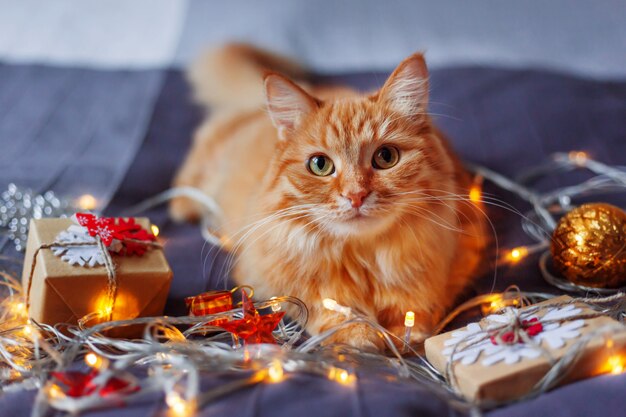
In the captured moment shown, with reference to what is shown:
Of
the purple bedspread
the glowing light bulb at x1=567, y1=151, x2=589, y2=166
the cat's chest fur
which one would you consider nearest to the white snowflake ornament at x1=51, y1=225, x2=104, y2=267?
the purple bedspread

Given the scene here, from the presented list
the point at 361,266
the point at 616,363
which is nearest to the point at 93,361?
the point at 361,266

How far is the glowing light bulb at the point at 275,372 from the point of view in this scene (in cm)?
112

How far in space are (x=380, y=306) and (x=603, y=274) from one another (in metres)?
0.51

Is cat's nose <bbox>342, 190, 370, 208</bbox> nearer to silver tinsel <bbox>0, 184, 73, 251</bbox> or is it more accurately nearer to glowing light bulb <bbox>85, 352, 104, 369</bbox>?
glowing light bulb <bbox>85, 352, 104, 369</bbox>

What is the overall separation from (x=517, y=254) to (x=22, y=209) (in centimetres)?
133

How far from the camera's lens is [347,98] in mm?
1473

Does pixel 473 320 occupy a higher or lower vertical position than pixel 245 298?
lower

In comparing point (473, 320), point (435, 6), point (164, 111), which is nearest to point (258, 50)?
point (164, 111)

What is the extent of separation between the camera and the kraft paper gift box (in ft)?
4.24

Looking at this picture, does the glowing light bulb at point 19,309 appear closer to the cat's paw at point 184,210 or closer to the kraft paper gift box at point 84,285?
the kraft paper gift box at point 84,285

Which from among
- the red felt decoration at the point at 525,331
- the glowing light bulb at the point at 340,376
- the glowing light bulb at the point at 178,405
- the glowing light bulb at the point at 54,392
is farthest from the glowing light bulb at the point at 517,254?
the glowing light bulb at the point at 54,392

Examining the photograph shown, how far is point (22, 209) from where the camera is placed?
5.94 ft

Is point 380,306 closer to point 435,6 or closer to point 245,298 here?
point 245,298

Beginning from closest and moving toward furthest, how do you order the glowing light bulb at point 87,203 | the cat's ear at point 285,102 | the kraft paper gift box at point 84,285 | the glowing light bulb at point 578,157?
the kraft paper gift box at point 84,285
the cat's ear at point 285,102
the glowing light bulb at point 87,203
the glowing light bulb at point 578,157
